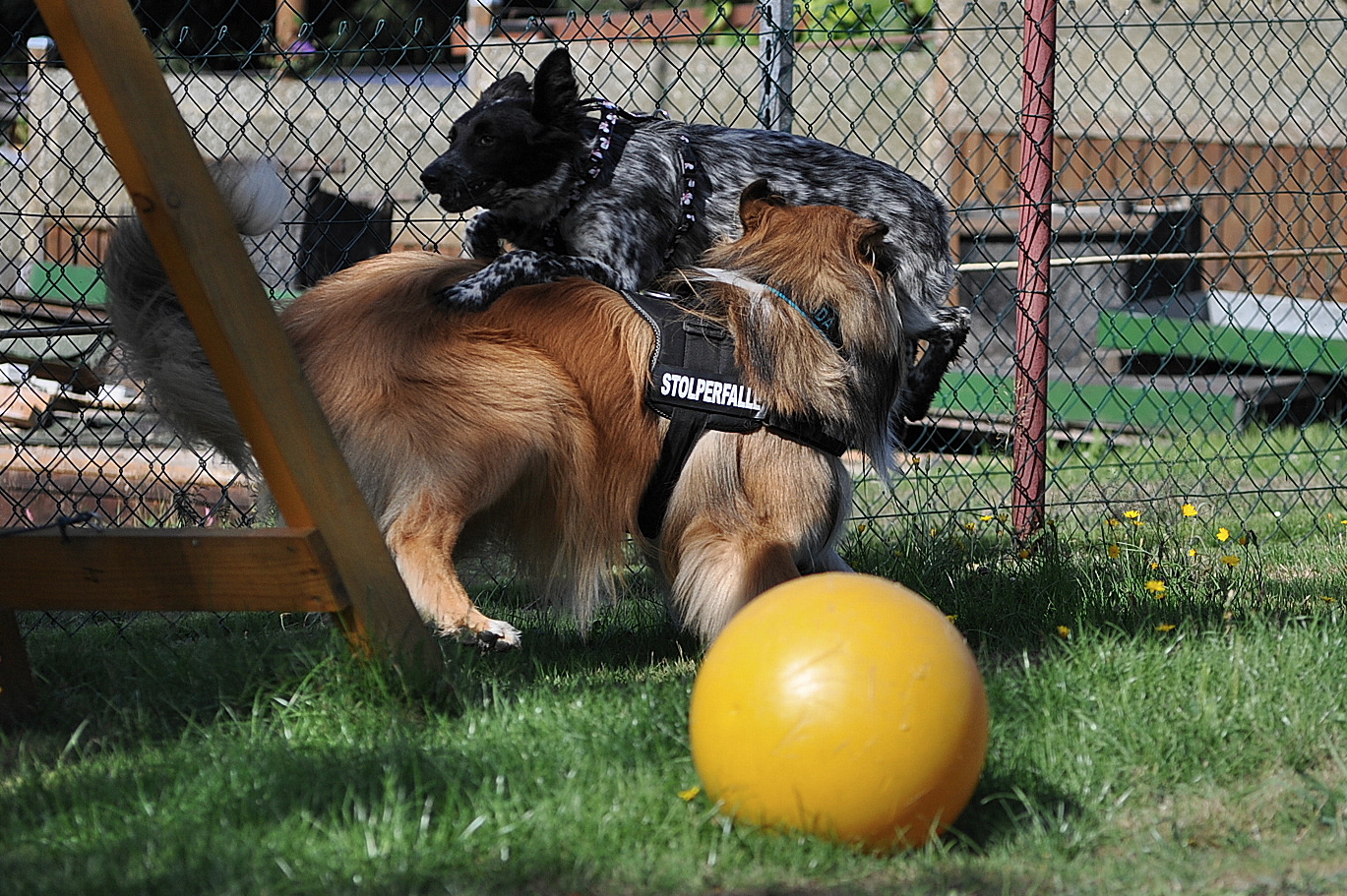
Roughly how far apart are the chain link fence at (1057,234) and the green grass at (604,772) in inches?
79.9

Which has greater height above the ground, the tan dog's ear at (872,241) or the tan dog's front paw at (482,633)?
the tan dog's ear at (872,241)

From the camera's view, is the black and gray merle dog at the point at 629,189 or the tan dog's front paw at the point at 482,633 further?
the black and gray merle dog at the point at 629,189

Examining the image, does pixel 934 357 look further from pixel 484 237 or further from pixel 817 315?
pixel 484 237

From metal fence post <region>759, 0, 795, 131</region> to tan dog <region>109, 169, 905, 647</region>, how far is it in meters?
1.40

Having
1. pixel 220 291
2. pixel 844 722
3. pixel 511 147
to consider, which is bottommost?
pixel 844 722

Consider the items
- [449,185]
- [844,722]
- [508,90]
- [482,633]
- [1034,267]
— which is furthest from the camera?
[1034,267]

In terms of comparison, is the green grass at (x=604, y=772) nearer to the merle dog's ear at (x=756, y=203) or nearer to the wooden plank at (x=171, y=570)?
the wooden plank at (x=171, y=570)

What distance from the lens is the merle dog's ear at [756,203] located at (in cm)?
366

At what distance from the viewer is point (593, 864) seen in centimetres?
228

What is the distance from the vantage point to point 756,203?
3.67 m

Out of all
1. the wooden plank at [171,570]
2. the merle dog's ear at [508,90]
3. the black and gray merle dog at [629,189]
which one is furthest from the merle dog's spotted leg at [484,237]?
the wooden plank at [171,570]

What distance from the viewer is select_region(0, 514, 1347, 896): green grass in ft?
7.47

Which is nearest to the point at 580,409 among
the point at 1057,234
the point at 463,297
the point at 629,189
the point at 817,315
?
the point at 463,297

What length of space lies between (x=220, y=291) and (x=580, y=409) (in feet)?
3.55
